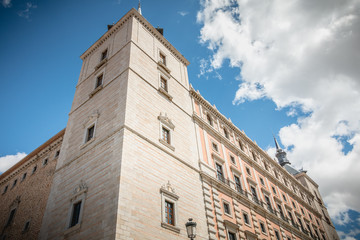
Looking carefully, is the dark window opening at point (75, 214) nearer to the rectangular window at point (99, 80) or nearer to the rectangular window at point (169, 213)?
the rectangular window at point (169, 213)

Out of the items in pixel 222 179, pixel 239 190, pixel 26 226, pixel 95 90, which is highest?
pixel 95 90

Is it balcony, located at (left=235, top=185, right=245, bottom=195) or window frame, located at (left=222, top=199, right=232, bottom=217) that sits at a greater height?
balcony, located at (left=235, top=185, right=245, bottom=195)

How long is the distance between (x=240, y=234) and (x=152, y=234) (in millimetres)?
8246

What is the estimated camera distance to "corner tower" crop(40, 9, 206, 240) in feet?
39.7

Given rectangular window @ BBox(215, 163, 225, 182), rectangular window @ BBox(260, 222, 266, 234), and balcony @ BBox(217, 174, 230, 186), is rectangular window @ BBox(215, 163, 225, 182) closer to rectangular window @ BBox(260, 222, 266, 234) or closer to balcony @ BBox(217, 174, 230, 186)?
balcony @ BBox(217, 174, 230, 186)

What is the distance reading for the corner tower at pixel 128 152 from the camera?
12.1 m

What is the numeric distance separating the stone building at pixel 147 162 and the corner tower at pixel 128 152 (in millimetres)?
65

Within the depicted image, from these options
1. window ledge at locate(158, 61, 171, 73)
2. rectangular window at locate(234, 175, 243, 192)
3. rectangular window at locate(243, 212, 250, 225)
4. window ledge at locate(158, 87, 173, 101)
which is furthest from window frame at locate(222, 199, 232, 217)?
window ledge at locate(158, 61, 171, 73)

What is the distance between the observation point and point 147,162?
1430 cm

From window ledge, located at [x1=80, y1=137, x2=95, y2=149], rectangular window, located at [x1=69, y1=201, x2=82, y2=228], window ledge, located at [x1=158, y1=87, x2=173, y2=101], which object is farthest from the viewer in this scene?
window ledge, located at [x1=158, y1=87, x2=173, y2=101]

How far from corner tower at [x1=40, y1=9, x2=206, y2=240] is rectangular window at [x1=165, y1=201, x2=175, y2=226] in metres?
0.05

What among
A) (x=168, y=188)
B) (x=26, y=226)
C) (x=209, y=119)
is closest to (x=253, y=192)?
(x=209, y=119)

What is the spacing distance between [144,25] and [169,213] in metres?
15.7

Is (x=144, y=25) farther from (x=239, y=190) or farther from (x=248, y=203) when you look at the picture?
(x=248, y=203)
